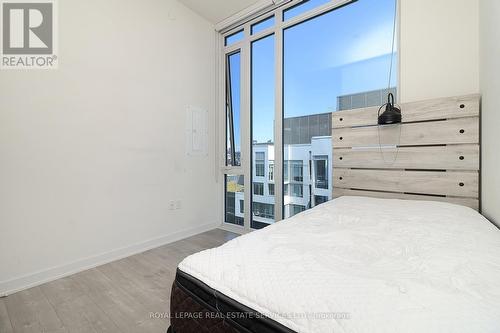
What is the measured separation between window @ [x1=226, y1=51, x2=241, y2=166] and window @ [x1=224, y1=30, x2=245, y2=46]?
0.54ft

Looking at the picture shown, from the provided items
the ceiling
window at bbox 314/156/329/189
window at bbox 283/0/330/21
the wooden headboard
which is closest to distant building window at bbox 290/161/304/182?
window at bbox 314/156/329/189

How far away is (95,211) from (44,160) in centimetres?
60

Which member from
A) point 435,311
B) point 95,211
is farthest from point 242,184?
point 435,311

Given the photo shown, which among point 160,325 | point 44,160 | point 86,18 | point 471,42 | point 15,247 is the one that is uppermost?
point 86,18

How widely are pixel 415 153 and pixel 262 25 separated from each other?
239cm

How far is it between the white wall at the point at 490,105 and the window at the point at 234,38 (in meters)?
2.48

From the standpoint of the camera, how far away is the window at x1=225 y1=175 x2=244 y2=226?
330cm

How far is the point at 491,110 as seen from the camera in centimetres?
141

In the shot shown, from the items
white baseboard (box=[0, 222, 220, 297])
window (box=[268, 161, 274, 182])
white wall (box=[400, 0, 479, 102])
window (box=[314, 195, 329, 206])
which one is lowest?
white baseboard (box=[0, 222, 220, 297])

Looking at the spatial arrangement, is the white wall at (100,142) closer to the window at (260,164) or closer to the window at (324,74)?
the window at (260,164)

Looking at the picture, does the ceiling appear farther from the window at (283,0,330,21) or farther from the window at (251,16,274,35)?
the window at (283,0,330,21)

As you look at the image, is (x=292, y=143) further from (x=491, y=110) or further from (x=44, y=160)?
(x=44, y=160)

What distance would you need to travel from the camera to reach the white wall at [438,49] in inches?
70.4

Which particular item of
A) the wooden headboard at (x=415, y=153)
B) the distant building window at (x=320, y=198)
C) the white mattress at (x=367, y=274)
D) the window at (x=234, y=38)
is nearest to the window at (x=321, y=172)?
the distant building window at (x=320, y=198)
